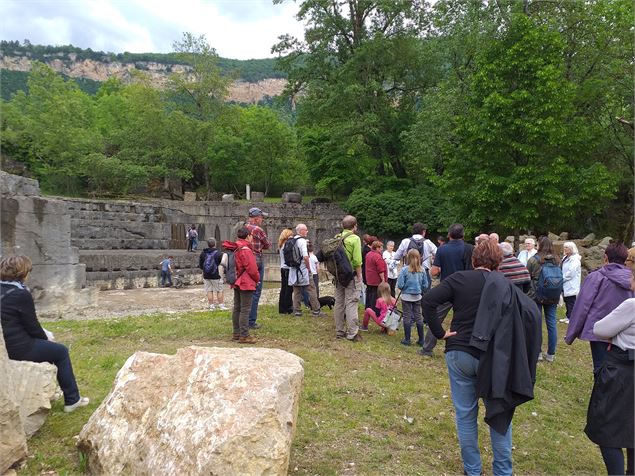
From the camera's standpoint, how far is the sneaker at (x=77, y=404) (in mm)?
4852

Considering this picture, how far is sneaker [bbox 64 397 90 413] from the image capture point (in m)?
4.85

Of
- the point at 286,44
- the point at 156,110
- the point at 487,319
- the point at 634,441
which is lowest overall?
the point at 634,441

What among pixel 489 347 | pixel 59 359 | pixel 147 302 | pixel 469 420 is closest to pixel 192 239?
pixel 147 302

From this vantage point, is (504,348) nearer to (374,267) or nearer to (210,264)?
(374,267)

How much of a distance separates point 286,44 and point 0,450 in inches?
1313

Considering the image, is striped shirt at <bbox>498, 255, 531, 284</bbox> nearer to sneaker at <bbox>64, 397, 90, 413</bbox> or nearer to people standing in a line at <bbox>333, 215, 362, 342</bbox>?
people standing in a line at <bbox>333, 215, 362, 342</bbox>

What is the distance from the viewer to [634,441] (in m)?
3.83

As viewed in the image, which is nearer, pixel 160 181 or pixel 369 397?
pixel 369 397

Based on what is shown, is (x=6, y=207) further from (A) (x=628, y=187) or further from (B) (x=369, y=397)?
(A) (x=628, y=187)

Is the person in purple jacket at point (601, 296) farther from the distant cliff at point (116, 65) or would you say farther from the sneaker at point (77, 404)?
the distant cliff at point (116, 65)

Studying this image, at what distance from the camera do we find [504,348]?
357 centimetres

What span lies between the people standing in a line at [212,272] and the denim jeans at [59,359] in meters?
5.99

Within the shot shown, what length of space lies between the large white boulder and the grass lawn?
2.09ft

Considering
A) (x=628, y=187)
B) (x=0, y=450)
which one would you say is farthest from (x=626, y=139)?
(x=0, y=450)
